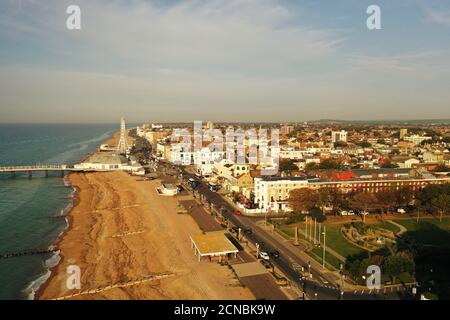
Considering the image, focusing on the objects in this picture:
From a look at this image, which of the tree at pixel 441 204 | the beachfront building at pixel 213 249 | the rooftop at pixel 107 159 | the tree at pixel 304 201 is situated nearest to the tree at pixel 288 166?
the tree at pixel 304 201

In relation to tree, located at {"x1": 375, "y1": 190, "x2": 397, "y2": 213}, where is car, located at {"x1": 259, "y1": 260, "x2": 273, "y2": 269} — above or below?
below

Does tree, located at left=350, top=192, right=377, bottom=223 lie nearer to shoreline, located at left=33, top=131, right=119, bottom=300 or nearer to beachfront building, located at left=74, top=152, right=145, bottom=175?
shoreline, located at left=33, top=131, right=119, bottom=300

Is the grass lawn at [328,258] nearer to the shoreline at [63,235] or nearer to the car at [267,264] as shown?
the car at [267,264]

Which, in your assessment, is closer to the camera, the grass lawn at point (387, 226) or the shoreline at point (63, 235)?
the shoreline at point (63, 235)

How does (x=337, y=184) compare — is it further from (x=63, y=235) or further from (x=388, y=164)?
(x=63, y=235)

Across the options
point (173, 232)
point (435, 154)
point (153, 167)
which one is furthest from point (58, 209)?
point (435, 154)

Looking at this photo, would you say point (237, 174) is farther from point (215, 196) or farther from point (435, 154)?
point (435, 154)

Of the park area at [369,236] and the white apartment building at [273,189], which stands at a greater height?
the white apartment building at [273,189]

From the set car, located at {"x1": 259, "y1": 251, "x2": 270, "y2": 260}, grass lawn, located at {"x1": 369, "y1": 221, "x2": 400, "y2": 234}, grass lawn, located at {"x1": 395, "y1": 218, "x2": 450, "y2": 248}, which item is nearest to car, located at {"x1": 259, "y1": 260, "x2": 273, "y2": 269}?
car, located at {"x1": 259, "y1": 251, "x2": 270, "y2": 260}
